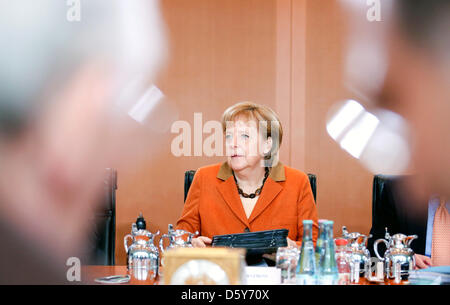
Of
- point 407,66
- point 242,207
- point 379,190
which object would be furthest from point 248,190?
point 407,66

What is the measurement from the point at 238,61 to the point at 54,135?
1337 mm

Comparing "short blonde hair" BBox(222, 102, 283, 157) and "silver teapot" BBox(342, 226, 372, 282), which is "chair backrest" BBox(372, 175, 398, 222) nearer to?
"short blonde hair" BBox(222, 102, 283, 157)

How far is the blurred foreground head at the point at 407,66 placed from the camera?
332 cm

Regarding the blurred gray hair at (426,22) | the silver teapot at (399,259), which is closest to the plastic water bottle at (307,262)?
the silver teapot at (399,259)

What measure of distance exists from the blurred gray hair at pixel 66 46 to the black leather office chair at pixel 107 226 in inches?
46.8

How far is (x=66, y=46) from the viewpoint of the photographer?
340 cm

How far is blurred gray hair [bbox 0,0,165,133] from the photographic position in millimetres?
3377

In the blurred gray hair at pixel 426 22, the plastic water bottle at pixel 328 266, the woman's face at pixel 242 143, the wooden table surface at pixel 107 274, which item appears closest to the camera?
the plastic water bottle at pixel 328 266

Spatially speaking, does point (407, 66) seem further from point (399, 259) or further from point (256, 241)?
point (256, 241)

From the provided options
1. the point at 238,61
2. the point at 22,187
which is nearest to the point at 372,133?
the point at 238,61

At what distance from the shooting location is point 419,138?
133 inches

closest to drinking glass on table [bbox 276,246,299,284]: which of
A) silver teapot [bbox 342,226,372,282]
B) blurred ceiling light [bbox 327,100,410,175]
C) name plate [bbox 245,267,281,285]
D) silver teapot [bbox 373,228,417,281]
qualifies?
name plate [bbox 245,267,281,285]

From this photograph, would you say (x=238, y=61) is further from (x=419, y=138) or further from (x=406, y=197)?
(x=406, y=197)

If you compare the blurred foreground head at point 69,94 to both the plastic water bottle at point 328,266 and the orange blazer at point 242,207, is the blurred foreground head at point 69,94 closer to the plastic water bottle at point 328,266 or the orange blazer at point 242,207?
the orange blazer at point 242,207
